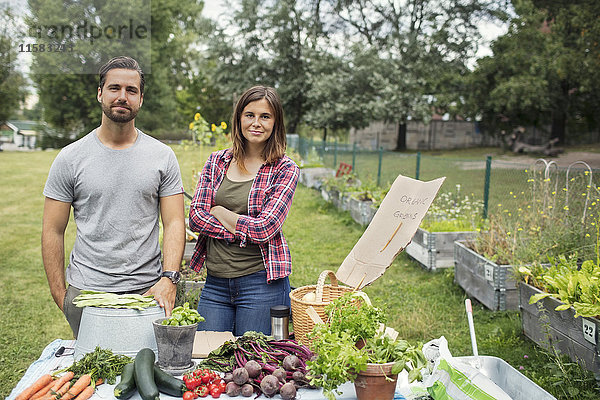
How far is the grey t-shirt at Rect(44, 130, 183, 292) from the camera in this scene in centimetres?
247

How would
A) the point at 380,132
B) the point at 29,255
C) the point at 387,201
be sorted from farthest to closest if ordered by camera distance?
the point at 380,132 → the point at 29,255 → the point at 387,201

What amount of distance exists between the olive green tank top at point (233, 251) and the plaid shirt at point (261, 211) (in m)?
0.04

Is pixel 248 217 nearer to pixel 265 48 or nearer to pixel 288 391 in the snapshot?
pixel 288 391

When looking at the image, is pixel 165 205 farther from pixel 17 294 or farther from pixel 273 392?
pixel 17 294

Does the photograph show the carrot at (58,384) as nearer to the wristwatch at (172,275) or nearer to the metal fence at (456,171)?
the wristwatch at (172,275)

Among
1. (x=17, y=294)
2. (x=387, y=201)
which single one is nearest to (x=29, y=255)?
(x=17, y=294)

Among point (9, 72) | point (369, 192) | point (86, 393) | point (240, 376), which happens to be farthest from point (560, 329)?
point (9, 72)

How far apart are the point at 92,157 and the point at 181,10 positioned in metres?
43.3

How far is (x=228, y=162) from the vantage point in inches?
115

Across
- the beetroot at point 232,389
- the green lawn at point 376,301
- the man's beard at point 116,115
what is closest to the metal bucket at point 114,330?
the beetroot at point 232,389

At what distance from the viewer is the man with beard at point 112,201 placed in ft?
8.13

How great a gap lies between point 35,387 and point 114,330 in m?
0.34

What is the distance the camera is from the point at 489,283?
5.32 m

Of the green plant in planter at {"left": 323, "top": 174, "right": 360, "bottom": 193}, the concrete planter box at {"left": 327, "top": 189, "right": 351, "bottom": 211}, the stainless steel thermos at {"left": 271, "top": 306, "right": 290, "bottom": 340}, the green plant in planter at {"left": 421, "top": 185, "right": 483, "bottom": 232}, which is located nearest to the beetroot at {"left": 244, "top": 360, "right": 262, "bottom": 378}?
the stainless steel thermos at {"left": 271, "top": 306, "right": 290, "bottom": 340}
